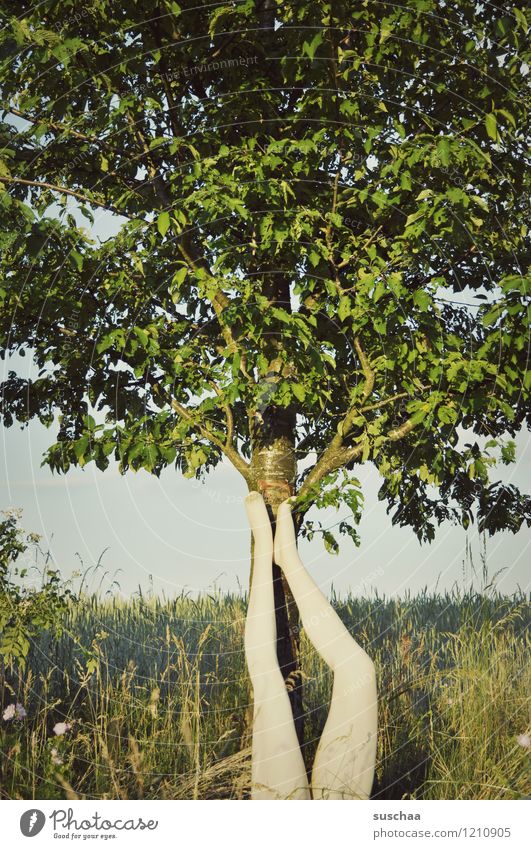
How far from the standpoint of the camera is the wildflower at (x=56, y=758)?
6280 mm

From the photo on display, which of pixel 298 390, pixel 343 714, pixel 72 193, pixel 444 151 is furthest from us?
pixel 72 193

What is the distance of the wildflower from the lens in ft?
20.6

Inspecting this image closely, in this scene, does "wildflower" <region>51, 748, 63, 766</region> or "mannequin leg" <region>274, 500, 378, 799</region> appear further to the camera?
"wildflower" <region>51, 748, 63, 766</region>

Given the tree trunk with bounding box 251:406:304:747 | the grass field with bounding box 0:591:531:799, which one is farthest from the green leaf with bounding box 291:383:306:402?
the grass field with bounding box 0:591:531:799

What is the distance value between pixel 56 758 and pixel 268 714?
1845 mm

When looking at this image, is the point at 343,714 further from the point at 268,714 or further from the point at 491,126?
the point at 491,126

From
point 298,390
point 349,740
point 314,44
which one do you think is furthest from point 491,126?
point 349,740

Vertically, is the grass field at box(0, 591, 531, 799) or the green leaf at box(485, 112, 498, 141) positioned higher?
the green leaf at box(485, 112, 498, 141)

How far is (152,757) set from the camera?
6922mm

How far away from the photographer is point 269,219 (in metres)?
6.60

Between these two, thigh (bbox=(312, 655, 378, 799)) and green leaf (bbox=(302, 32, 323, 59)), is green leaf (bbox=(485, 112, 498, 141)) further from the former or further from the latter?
thigh (bbox=(312, 655, 378, 799))

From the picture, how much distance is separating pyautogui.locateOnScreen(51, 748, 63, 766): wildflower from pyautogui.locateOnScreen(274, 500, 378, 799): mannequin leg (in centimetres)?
212

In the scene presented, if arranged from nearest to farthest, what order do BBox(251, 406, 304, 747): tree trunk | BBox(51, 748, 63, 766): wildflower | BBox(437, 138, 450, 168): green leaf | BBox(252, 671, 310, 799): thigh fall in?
1. BBox(437, 138, 450, 168): green leaf
2. BBox(252, 671, 310, 799): thigh
3. BBox(51, 748, 63, 766): wildflower
4. BBox(251, 406, 304, 747): tree trunk

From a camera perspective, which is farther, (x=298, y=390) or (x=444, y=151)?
(x=298, y=390)
